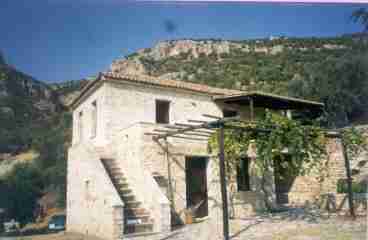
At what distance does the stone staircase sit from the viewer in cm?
762

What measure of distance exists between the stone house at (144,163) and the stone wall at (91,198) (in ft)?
A: 0.07

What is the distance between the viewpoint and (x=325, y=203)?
10852mm

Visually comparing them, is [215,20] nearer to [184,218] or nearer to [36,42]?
[36,42]

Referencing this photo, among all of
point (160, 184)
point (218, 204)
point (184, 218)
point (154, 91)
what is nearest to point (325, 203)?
point (218, 204)

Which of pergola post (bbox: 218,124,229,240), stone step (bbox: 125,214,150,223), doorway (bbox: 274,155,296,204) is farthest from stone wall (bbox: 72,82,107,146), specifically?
doorway (bbox: 274,155,296,204)

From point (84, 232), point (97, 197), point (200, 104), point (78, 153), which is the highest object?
point (200, 104)

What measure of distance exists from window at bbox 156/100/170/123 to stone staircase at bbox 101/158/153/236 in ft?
8.42

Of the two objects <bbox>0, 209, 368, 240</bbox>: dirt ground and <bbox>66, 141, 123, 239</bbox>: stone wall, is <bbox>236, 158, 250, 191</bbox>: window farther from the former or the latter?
<bbox>66, 141, 123, 239</bbox>: stone wall

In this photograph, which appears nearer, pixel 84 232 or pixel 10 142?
pixel 84 232

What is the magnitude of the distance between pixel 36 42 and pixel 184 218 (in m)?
5.78

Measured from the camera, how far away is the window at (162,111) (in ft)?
37.9

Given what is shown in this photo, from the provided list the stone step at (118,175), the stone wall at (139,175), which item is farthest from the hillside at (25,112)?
the stone step at (118,175)

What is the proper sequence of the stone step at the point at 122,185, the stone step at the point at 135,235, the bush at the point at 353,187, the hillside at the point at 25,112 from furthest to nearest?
the hillside at the point at 25,112 < the bush at the point at 353,187 < the stone step at the point at 122,185 < the stone step at the point at 135,235

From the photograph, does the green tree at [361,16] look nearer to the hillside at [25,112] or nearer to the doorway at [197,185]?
the doorway at [197,185]
